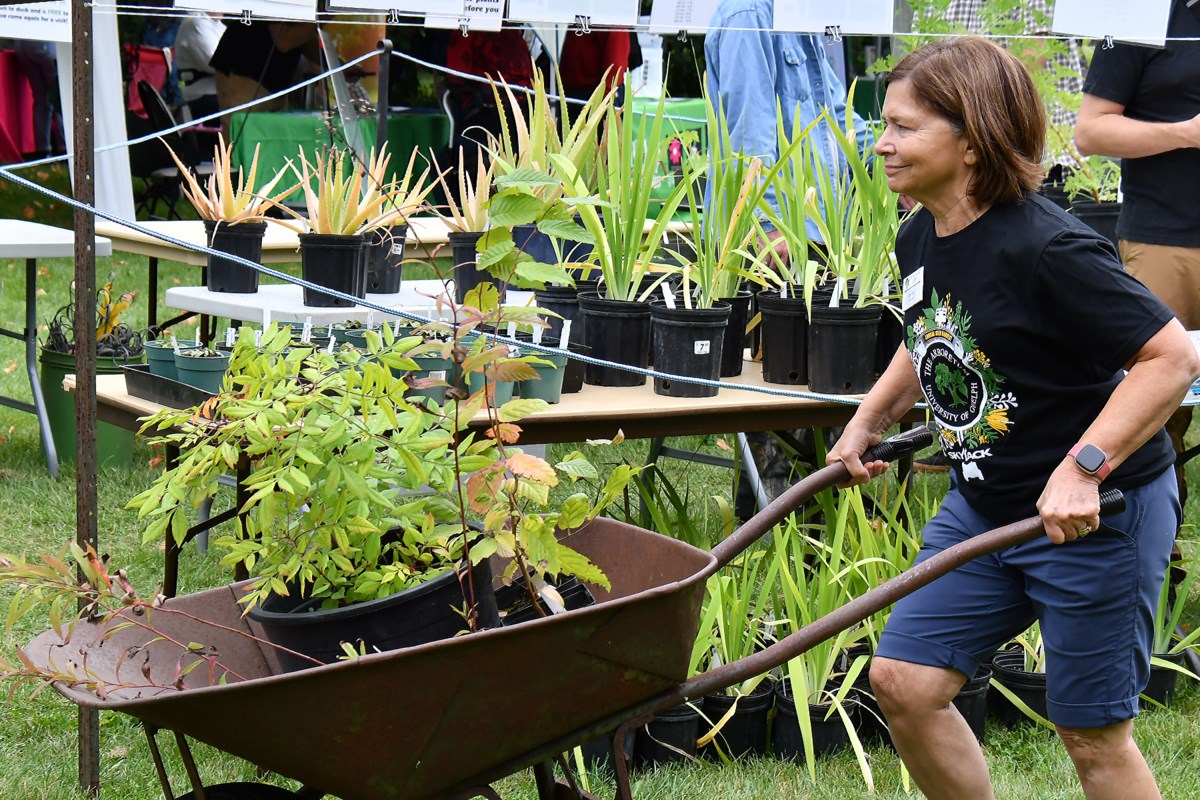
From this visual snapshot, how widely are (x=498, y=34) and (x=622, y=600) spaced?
23.5 ft

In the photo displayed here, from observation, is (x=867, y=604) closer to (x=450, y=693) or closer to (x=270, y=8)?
(x=450, y=693)

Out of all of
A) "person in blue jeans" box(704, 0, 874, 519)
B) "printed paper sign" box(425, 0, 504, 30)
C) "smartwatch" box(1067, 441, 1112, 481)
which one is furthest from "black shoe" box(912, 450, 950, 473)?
"smartwatch" box(1067, 441, 1112, 481)

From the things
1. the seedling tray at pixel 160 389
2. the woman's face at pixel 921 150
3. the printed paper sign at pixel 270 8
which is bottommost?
the seedling tray at pixel 160 389

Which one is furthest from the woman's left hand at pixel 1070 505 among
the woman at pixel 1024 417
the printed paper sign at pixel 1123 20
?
the printed paper sign at pixel 1123 20

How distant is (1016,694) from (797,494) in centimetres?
129

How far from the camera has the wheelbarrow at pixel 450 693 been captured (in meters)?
1.59

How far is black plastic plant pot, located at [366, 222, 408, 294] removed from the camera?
3795mm

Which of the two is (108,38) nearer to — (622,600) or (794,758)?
(794,758)

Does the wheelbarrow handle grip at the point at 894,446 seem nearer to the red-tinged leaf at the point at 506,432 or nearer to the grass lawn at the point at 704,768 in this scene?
the red-tinged leaf at the point at 506,432

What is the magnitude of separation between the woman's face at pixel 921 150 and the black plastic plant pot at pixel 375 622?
879mm

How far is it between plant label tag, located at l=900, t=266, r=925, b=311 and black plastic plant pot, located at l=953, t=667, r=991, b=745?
3.70ft

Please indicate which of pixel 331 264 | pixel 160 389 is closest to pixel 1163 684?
pixel 331 264

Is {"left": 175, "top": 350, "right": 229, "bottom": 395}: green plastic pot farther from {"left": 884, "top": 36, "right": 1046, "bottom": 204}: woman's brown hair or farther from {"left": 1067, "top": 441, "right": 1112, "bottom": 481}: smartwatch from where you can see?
{"left": 1067, "top": 441, "right": 1112, "bottom": 481}: smartwatch

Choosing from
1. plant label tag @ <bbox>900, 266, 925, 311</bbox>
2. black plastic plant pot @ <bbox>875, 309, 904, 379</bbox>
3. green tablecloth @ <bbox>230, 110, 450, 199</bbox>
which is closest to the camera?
plant label tag @ <bbox>900, 266, 925, 311</bbox>
